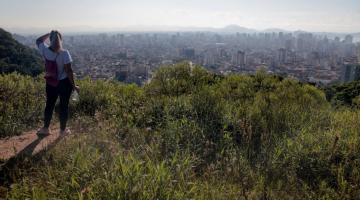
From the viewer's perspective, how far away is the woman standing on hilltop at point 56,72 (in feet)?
13.9

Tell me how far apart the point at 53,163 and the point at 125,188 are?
137 cm

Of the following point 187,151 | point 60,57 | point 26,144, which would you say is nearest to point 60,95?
point 60,57

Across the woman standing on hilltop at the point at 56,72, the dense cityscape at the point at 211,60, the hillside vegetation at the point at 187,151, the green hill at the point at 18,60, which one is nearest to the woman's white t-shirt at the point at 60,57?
the woman standing on hilltop at the point at 56,72

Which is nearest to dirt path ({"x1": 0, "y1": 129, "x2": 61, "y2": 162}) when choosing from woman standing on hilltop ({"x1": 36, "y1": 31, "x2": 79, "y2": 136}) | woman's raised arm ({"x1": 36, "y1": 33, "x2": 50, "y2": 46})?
woman standing on hilltop ({"x1": 36, "y1": 31, "x2": 79, "y2": 136})

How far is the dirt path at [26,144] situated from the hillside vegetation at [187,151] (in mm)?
278

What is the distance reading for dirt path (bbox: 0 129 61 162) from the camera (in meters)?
3.73

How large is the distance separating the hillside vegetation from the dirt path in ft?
0.91

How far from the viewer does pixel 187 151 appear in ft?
11.8

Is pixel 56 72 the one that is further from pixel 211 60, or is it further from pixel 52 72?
pixel 211 60

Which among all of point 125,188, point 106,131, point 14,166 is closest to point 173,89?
point 106,131

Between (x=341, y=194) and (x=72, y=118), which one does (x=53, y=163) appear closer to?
(x=72, y=118)

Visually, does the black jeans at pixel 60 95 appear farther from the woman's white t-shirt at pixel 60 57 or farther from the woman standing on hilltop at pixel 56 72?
the woman's white t-shirt at pixel 60 57

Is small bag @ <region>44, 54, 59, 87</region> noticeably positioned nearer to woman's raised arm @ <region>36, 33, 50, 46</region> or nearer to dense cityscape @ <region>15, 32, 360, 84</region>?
woman's raised arm @ <region>36, 33, 50, 46</region>

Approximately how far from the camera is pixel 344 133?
4195 mm
